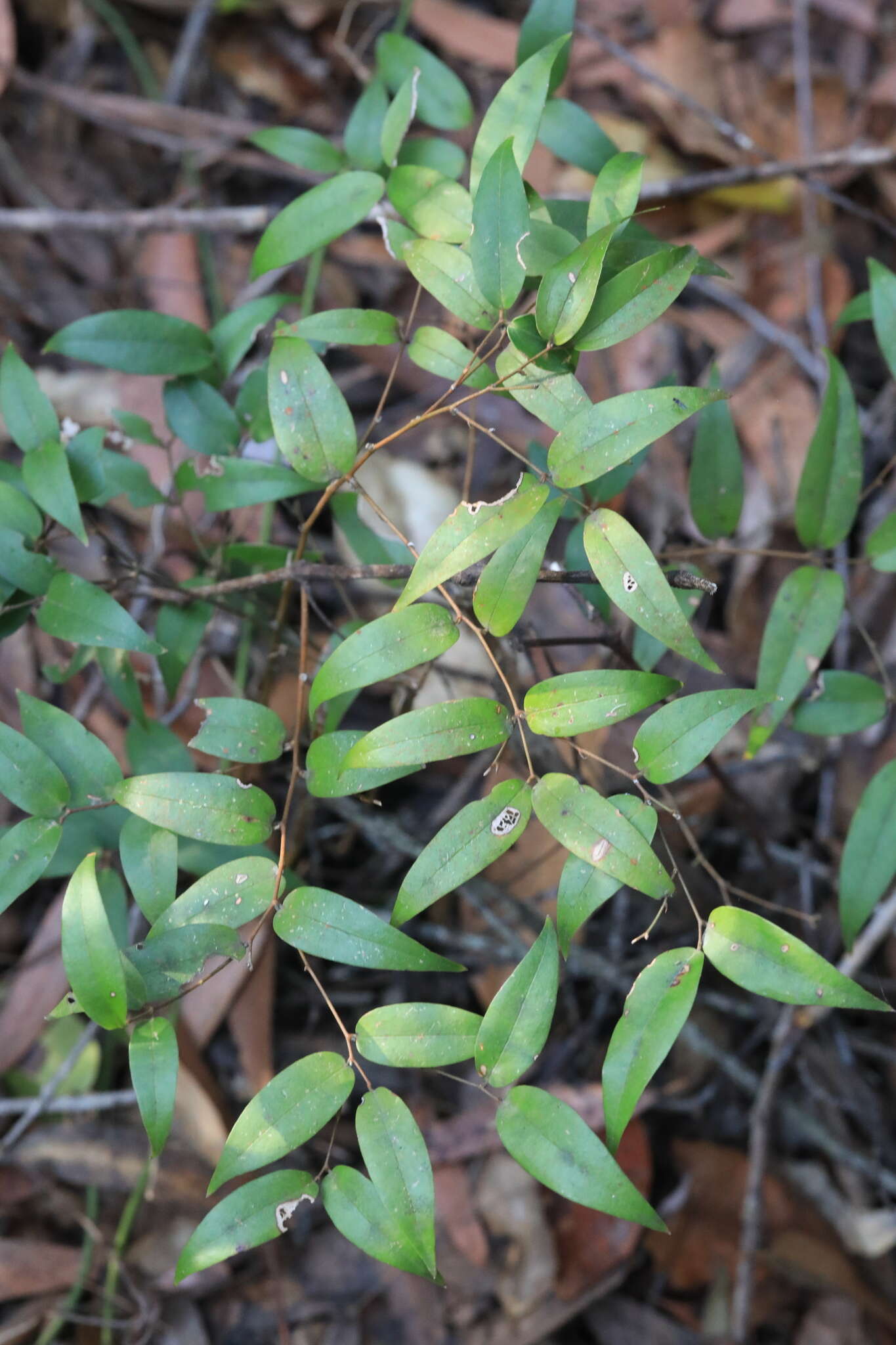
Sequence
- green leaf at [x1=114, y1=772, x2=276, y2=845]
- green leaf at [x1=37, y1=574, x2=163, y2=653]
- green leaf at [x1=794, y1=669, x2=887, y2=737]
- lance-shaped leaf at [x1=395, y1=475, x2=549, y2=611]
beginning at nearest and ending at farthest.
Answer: lance-shaped leaf at [x1=395, y1=475, x2=549, y2=611]
green leaf at [x1=114, y1=772, x2=276, y2=845]
green leaf at [x1=37, y1=574, x2=163, y2=653]
green leaf at [x1=794, y1=669, x2=887, y2=737]

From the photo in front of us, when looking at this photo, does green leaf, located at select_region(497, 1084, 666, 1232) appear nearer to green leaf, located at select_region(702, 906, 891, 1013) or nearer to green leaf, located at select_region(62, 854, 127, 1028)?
green leaf, located at select_region(702, 906, 891, 1013)

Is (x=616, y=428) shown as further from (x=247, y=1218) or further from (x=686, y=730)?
(x=247, y=1218)

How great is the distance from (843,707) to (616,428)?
62cm

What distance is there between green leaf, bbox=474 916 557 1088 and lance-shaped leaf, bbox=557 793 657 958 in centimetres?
2

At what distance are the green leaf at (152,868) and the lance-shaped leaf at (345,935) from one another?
0.47 feet

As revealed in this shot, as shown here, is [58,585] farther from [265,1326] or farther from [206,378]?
[265,1326]

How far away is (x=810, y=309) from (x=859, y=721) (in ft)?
4.15

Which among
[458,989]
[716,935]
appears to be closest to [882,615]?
[458,989]

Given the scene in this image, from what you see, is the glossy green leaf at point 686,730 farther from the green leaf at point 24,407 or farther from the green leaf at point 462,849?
the green leaf at point 24,407

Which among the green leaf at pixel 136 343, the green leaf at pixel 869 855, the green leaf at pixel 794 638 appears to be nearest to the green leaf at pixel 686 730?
the green leaf at pixel 794 638

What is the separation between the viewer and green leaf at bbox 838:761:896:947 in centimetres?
122

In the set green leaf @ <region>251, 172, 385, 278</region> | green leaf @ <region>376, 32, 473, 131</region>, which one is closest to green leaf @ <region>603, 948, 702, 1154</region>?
green leaf @ <region>251, 172, 385, 278</region>

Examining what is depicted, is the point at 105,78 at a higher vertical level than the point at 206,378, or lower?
higher

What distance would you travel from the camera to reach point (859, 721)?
1.34 meters
